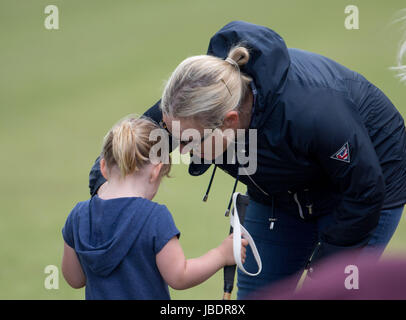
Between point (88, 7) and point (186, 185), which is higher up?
point (88, 7)

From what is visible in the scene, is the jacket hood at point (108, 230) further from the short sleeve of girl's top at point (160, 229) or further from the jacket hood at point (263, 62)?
the jacket hood at point (263, 62)

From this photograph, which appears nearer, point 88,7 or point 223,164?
point 223,164

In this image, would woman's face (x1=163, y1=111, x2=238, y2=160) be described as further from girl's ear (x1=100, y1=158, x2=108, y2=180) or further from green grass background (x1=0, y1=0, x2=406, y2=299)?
green grass background (x1=0, y1=0, x2=406, y2=299)

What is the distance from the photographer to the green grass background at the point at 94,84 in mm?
4684

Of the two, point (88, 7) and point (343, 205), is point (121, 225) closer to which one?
point (343, 205)

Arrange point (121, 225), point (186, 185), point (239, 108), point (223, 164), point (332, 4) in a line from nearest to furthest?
point (121, 225) → point (239, 108) → point (223, 164) → point (186, 185) → point (332, 4)

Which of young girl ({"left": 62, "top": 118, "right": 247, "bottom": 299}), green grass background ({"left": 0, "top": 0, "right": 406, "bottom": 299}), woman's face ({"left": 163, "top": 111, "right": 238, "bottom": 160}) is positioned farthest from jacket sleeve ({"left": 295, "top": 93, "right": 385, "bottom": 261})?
green grass background ({"left": 0, "top": 0, "right": 406, "bottom": 299})

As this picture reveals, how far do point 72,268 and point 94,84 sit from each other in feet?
18.7

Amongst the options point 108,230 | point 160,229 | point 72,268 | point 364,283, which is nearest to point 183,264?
point 160,229

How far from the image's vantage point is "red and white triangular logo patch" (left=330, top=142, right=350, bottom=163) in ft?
7.69

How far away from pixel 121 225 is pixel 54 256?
2.30 metres

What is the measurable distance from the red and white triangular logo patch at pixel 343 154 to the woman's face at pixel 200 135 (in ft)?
1.27

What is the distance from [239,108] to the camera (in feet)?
7.95

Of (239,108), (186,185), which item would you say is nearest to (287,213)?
(239,108)
